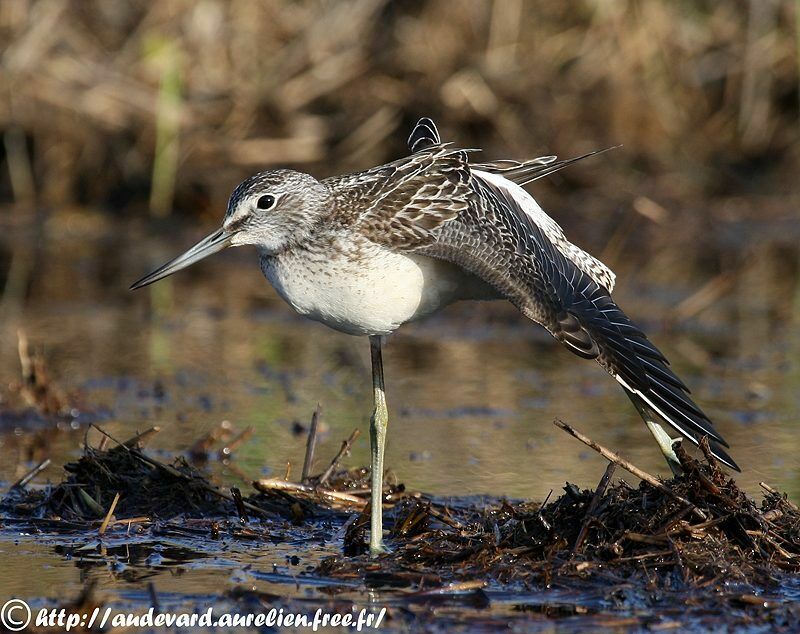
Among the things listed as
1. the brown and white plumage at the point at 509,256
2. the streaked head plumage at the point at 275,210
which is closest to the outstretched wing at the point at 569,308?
the brown and white plumage at the point at 509,256

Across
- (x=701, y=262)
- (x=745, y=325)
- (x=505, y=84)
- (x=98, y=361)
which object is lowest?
(x=98, y=361)

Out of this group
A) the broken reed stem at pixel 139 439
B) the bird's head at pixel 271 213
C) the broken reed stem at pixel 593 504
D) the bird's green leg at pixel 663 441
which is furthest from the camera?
the broken reed stem at pixel 139 439

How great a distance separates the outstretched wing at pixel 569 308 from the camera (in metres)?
5.89

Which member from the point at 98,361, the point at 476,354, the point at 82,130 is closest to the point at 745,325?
the point at 476,354

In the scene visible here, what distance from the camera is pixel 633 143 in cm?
1546

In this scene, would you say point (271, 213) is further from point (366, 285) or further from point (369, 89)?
point (369, 89)

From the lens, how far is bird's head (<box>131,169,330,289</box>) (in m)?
6.29

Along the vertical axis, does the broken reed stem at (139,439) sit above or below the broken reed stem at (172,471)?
above

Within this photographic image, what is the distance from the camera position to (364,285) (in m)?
6.04

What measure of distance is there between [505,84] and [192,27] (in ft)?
10.7

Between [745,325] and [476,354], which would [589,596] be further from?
[745,325]

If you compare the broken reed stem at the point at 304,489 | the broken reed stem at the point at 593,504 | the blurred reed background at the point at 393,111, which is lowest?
the broken reed stem at the point at 593,504

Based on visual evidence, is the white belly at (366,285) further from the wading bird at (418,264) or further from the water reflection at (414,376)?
the water reflection at (414,376)

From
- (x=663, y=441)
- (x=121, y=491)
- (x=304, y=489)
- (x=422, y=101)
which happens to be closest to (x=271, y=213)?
(x=304, y=489)
